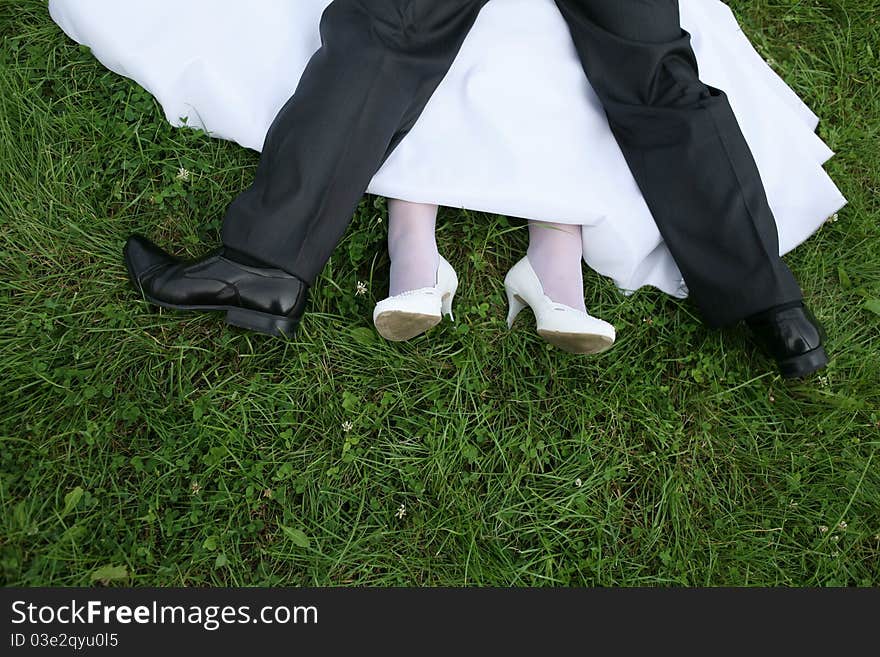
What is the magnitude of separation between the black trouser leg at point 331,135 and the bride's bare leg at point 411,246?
23cm

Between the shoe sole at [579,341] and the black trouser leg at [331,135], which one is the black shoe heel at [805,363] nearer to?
the shoe sole at [579,341]

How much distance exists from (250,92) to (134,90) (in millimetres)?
418

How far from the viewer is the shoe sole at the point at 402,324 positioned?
1.89 metres

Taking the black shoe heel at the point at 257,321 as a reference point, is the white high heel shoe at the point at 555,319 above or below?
above

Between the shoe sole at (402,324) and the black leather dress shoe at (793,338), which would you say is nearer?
the shoe sole at (402,324)

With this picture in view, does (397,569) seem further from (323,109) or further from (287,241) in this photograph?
(323,109)

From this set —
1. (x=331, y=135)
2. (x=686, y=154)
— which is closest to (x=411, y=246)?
(x=331, y=135)

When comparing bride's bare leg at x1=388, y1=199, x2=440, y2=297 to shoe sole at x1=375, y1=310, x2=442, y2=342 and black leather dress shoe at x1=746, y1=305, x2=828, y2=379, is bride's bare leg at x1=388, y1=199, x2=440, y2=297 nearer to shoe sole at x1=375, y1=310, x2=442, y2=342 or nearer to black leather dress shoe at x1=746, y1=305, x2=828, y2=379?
shoe sole at x1=375, y1=310, x2=442, y2=342

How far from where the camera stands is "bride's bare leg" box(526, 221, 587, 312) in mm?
2113

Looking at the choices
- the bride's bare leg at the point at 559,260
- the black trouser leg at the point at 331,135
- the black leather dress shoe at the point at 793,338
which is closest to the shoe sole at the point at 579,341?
the bride's bare leg at the point at 559,260

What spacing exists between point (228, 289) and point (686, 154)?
1.43 meters

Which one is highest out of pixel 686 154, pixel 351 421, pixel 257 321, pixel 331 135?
pixel 686 154

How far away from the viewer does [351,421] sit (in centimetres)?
205

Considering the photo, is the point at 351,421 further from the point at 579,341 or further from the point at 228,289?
the point at 579,341
